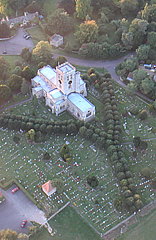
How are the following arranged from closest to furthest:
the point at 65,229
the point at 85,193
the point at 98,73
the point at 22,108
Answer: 1. the point at 65,229
2. the point at 85,193
3. the point at 22,108
4. the point at 98,73

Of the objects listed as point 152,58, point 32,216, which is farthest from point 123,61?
point 32,216

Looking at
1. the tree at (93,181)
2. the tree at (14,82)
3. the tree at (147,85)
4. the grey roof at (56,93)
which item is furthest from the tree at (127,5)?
the tree at (93,181)

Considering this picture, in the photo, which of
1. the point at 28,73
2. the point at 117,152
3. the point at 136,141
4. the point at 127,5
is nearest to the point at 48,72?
the point at 28,73

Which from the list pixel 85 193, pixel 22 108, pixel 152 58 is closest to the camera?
pixel 85 193

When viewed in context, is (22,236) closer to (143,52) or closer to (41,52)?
(41,52)

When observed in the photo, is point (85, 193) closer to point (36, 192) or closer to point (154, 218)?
point (36, 192)

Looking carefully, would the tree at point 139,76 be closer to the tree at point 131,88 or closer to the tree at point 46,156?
the tree at point 131,88

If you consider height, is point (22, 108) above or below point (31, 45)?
below
